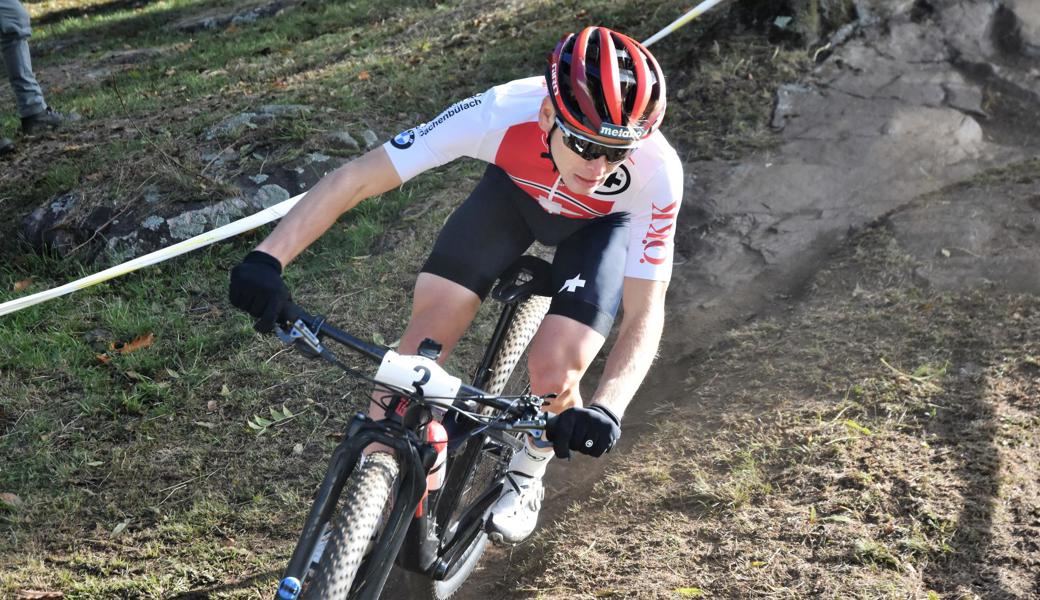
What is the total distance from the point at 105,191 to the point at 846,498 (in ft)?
17.2

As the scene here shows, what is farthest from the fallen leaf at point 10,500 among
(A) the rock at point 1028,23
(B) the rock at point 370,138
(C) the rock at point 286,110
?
(A) the rock at point 1028,23

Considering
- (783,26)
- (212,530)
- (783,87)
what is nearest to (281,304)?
(212,530)

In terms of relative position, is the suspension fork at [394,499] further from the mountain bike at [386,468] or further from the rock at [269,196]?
the rock at [269,196]

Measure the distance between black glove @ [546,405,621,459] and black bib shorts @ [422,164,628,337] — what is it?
846 mm

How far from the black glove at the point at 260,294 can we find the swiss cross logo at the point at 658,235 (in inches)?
59.2

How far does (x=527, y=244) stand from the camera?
12.5 feet

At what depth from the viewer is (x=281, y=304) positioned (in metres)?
2.61

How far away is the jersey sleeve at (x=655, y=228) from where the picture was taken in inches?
137

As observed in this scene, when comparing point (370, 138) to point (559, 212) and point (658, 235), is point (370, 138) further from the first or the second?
point (658, 235)

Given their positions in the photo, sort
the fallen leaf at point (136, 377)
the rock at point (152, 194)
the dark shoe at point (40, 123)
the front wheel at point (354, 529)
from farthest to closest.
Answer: the dark shoe at point (40, 123)
the rock at point (152, 194)
the fallen leaf at point (136, 377)
the front wheel at point (354, 529)

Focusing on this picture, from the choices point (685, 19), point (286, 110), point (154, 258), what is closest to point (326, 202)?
point (154, 258)

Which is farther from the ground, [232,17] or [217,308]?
[217,308]

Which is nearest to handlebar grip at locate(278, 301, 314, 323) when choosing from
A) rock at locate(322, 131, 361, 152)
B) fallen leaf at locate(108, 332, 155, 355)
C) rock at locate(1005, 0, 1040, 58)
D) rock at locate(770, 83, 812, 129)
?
fallen leaf at locate(108, 332, 155, 355)

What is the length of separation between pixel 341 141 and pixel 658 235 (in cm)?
394
